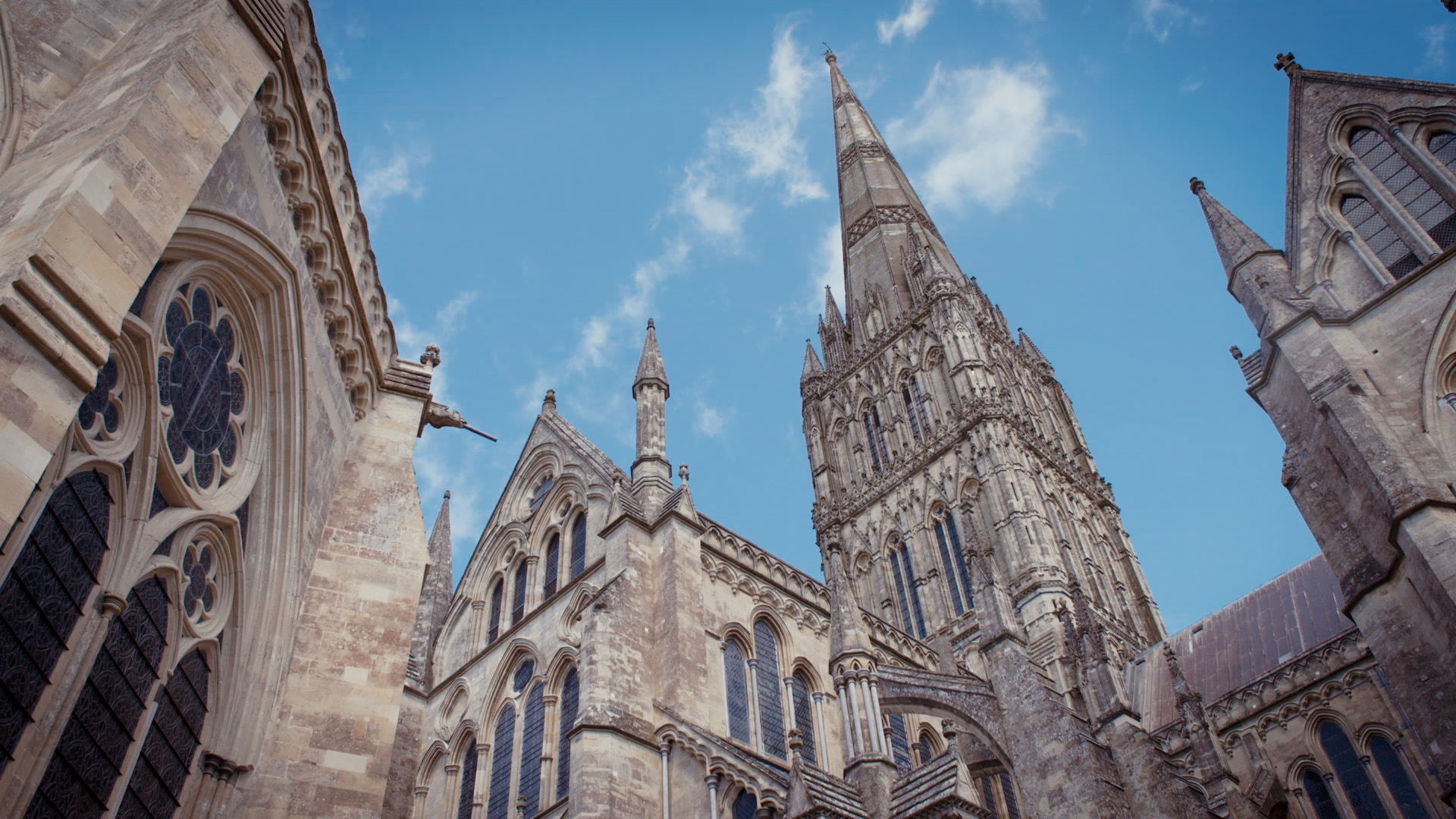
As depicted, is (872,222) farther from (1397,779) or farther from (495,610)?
(1397,779)

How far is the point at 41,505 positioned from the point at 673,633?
1027cm

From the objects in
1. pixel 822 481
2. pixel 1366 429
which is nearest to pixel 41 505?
pixel 1366 429

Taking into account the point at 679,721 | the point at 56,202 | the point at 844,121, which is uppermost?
the point at 844,121

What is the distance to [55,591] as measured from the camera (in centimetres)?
543

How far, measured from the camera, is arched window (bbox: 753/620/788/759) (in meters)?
15.4

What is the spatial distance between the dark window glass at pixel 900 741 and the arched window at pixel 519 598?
715 cm

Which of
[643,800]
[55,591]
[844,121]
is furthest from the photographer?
[844,121]

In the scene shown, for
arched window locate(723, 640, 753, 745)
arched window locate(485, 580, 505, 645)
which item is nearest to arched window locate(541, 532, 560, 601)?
arched window locate(485, 580, 505, 645)

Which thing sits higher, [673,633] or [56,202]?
[673,633]

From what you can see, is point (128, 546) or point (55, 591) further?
point (128, 546)

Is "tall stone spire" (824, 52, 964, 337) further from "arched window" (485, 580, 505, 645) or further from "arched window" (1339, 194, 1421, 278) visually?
"arched window" (1339, 194, 1421, 278)

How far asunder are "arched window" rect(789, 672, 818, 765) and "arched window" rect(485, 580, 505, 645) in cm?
578

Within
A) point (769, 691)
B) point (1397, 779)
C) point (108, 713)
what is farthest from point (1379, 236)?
point (108, 713)

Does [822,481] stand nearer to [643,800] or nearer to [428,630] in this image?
[428,630]
